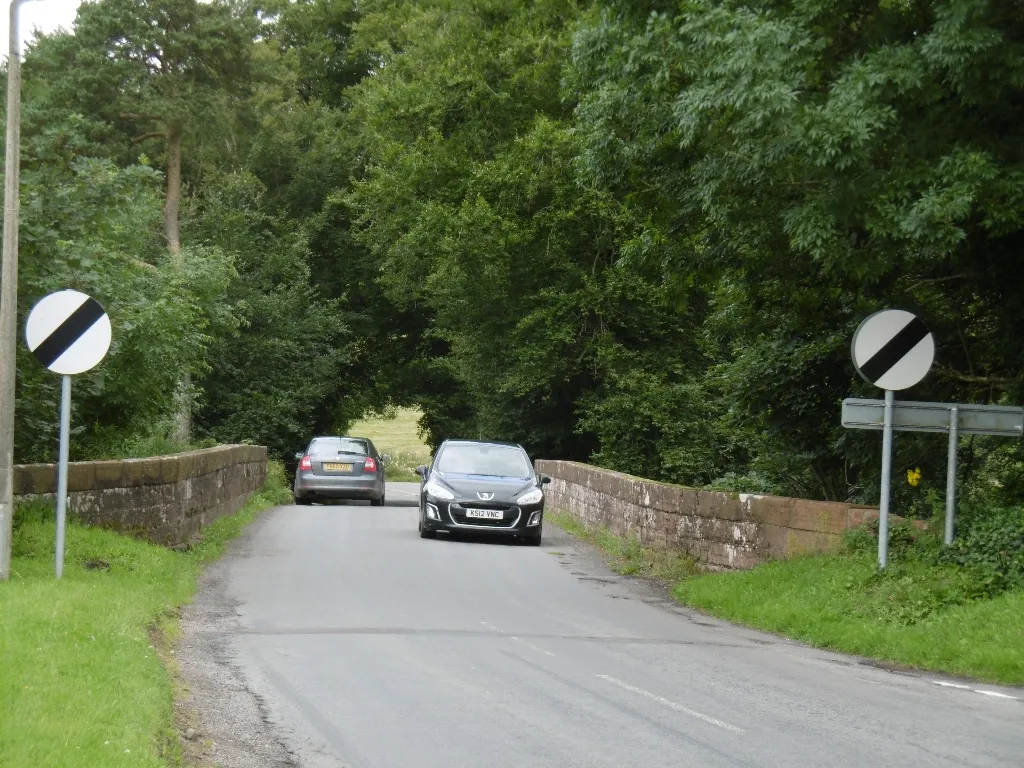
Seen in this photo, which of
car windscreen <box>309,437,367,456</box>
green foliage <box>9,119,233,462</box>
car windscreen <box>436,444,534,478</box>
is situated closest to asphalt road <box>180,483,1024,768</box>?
green foliage <box>9,119,233,462</box>

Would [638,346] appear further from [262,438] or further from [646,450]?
[262,438]

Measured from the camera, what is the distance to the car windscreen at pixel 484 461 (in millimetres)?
20516

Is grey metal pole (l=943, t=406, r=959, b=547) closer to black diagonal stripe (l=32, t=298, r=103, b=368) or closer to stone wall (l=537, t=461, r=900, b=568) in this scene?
stone wall (l=537, t=461, r=900, b=568)

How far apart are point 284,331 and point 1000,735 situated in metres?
35.6

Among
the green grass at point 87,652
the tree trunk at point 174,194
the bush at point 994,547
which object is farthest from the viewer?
the tree trunk at point 174,194

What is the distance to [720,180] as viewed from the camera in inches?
475

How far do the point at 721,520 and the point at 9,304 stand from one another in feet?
27.8

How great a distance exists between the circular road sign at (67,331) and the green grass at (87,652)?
181 centimetres

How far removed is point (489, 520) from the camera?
64.3 feet

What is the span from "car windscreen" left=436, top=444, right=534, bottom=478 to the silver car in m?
8.47

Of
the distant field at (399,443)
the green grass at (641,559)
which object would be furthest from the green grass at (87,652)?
the distant field at (399,443)

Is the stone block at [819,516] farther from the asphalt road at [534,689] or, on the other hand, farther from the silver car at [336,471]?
the silver car at [336,471]

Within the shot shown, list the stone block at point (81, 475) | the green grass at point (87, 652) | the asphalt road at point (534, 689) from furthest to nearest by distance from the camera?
the stone block at point (81, 475), the asphalt road at point (534, 689), the green grass at point (87, 652)

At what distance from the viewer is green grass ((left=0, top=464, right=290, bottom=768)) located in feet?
18.9
